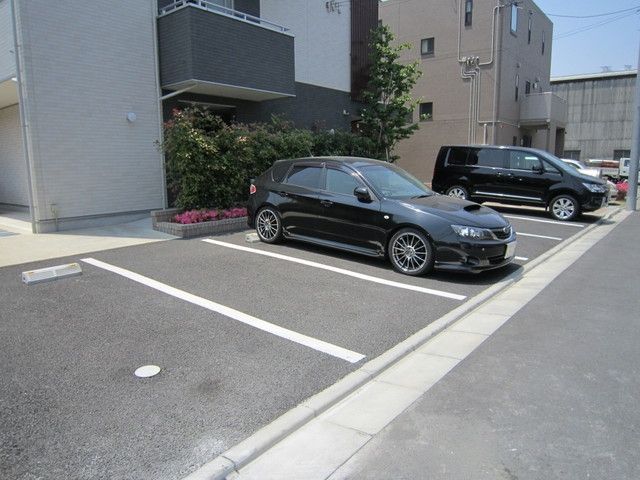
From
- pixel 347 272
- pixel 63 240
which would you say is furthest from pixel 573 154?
pixel 63 240

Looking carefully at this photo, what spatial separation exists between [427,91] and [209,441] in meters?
25.7

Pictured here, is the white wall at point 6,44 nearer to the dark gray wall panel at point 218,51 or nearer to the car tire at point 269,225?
the dark gray wall panel at point 218,51

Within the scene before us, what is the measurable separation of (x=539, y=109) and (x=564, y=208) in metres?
16.0

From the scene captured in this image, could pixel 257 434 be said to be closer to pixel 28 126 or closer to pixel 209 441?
pixel 209 441

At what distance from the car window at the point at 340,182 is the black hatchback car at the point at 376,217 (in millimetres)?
16

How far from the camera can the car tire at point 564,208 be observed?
12656 mm

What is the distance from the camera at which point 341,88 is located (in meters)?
16.9

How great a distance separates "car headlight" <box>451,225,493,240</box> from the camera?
21.8 ft

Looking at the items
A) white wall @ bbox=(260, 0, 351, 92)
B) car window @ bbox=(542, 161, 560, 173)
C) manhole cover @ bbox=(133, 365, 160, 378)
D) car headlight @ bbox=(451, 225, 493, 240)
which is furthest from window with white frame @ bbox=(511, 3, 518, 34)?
manhole cover @ bbox=(133, 365, 160, 378)

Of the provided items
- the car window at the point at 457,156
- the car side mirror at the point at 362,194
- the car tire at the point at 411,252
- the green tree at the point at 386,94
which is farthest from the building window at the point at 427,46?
the car tire at the point at 411,252

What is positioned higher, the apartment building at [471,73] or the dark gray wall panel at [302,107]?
the apartment building at [471,73]

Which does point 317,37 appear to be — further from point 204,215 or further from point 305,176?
point 305,176

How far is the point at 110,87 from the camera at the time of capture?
422 inches

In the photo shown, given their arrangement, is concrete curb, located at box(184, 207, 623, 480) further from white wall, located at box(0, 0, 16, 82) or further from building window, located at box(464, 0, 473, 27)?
building window, located at box(464, 0, 473, 27)
